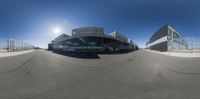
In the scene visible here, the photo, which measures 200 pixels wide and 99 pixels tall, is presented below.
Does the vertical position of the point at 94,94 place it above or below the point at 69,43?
below

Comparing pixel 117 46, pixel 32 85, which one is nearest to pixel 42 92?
pixel 32 85

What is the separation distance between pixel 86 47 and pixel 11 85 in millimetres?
16397

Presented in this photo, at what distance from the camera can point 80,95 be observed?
403cm

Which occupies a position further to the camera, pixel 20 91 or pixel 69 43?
pixel 69 43

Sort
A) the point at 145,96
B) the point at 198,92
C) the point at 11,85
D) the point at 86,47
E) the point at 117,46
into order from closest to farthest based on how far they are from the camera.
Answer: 1. the point at 145,96
2. the point at 198,92
3. the point at 11,85
4. the point at 86,47
5. the point at 117,46

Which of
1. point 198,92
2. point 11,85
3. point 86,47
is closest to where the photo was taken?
point 198,92

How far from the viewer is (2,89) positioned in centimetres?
445

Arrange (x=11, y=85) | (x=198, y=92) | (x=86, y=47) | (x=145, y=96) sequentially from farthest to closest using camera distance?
1. (x=86, y=47)
2. (x=11, y=85)
3. (x=198, y=92)
4. (x=145, y=96)

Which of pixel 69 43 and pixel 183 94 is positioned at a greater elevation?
pixel 69 43

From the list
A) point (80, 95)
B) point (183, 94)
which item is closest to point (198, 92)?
point (183, 94)

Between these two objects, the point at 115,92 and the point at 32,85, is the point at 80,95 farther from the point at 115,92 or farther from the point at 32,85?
the point at 32,85

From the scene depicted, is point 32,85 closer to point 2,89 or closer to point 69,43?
point 2,89

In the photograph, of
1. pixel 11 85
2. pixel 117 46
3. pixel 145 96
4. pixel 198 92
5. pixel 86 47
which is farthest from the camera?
pixel 117 46

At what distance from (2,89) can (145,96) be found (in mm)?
3746
